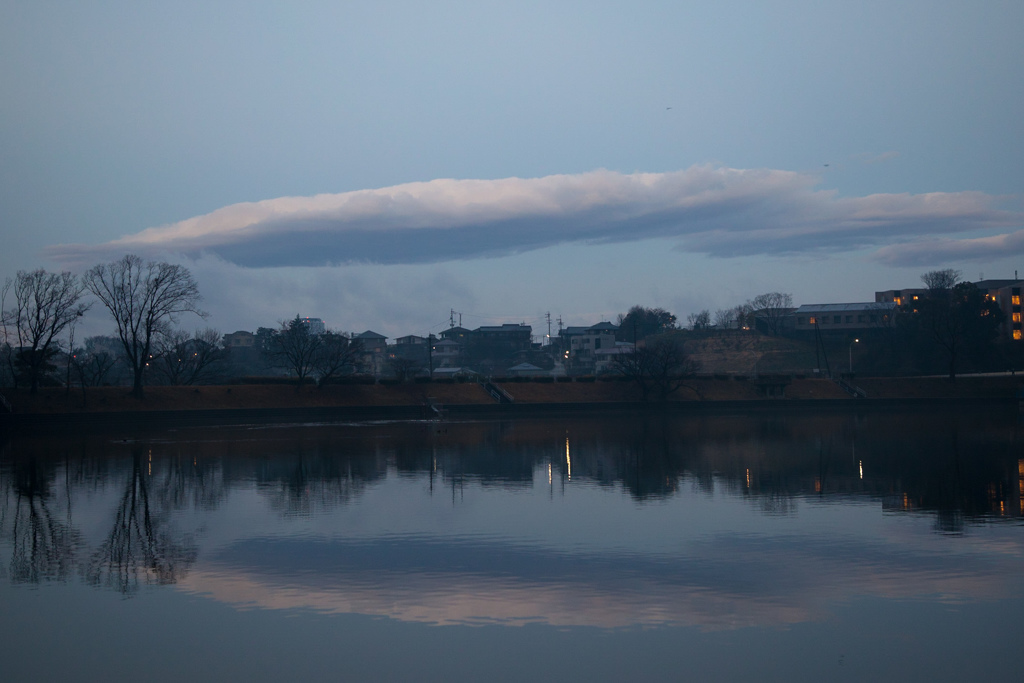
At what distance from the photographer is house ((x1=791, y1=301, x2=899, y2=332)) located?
124m

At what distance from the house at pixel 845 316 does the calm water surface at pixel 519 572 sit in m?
104

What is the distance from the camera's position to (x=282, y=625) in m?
10.0

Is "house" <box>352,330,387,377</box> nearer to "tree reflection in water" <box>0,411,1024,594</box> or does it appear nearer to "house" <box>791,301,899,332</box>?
"house" <box>791,301,899,332</box>

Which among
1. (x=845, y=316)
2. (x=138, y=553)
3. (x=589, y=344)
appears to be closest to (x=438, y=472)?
(x=138, y=553)

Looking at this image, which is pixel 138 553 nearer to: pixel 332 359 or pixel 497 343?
pixel 332 359

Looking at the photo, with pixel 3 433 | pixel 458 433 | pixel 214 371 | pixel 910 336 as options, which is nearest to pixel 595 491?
pixel 458 433

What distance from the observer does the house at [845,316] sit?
405 feet

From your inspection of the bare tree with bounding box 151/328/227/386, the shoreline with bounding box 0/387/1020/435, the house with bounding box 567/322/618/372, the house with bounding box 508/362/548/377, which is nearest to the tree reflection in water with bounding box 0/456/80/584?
the shoreline with bounding box 0/387/1020/435

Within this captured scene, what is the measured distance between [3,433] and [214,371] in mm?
30722

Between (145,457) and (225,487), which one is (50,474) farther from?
(225,487)

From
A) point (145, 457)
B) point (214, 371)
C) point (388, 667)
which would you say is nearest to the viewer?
point (388, 667)

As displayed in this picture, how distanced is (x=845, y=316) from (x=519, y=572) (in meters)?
125

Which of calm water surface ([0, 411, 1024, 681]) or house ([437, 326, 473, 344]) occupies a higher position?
house ([437, 326, 473, 344])

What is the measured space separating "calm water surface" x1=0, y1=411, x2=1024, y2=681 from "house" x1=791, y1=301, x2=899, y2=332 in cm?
10388
